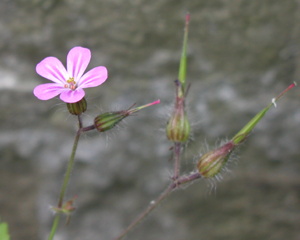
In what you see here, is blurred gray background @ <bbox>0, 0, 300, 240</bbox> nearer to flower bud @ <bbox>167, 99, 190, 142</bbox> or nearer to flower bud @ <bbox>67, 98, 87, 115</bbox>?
flower bud @ <bbox>167, 99, 190, 142</bbox>

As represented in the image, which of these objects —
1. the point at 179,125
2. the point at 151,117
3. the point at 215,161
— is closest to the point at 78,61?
the point at 179,125

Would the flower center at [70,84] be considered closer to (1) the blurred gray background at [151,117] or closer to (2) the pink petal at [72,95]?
(2) the pink petal at [72,95]

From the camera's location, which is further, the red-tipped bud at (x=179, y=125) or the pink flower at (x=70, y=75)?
the red-tipped bud at (x=179, y=125)

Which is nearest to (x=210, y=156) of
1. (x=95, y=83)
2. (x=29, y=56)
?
A: (x=95, y=83)

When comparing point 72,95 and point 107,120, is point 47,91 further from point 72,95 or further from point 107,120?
point 107,120

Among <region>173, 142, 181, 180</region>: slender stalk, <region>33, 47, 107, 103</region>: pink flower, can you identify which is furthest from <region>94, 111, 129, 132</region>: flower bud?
<region>173, 142, 181, 180</region>: slender stalk

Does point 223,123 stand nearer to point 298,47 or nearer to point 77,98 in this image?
point 298,47

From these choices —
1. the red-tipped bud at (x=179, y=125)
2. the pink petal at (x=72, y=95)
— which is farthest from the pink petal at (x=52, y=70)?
the red-tipped bud at (x=179, y=125)
